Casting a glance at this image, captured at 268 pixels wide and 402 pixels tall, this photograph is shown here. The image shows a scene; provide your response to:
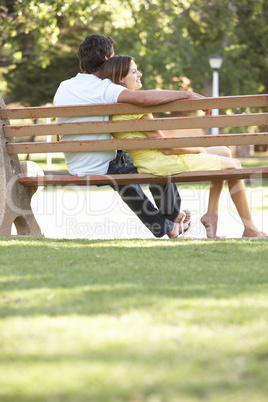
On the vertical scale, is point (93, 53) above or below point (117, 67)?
above

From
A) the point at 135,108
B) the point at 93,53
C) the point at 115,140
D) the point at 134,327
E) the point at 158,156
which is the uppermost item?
the point at 93,53

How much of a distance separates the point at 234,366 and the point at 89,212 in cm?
759

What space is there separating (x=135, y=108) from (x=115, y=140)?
281 mm

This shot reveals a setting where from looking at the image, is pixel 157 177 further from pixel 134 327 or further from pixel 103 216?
pixel 103 216

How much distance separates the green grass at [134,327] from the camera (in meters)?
2.21

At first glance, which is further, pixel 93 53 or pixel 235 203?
pixel 235 203

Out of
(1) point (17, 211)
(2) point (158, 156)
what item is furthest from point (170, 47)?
(2) point (158, 156)

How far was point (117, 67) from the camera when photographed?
5387 millimetres

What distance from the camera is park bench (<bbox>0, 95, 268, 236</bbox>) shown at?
5.02 metres

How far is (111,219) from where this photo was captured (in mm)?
8750

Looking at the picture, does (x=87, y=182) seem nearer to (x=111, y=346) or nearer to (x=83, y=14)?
(x=111, y=346)

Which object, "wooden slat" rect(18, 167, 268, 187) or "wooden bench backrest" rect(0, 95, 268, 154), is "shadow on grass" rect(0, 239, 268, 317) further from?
"wooden bench backrest" rect(0, 95, 268, 154)

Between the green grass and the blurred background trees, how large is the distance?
2136cm

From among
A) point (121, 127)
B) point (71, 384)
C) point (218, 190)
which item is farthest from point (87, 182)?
point (71, 384)
